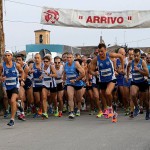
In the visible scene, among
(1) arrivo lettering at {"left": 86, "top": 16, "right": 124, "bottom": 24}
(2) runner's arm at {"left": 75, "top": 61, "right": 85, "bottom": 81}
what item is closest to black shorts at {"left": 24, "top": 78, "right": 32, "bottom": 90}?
(2) runner's arm at {"left": 75, "top": 61, "right": 85, "bottom": 81}

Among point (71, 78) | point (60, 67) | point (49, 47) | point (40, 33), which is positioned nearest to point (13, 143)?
point (71, 78)

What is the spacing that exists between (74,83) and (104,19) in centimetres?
726

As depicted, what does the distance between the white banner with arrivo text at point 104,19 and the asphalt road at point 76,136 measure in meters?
8.55

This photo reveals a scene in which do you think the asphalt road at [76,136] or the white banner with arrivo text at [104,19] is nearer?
the asphalt road at [76,136]

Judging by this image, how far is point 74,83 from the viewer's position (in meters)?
13.6

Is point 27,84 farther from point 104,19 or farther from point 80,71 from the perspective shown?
point 104,19

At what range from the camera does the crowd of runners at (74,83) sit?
1186cm

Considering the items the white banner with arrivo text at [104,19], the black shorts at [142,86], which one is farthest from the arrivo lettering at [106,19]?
the black shorts at [142,86]

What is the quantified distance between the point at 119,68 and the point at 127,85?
2.38 ft

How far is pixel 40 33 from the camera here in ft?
309

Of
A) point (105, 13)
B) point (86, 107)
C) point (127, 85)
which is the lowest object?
point (86, 107)

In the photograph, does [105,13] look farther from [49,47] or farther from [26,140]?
[26,140]

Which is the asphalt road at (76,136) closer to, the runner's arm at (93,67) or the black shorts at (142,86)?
the black shorts at (142,86)

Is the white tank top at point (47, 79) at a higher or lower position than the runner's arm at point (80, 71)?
lower
